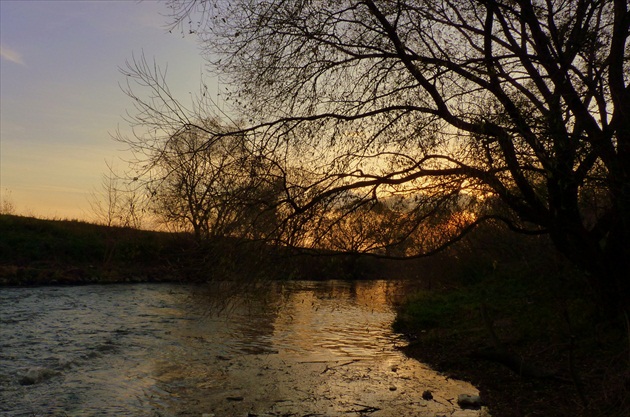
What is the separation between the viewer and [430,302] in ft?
65.0

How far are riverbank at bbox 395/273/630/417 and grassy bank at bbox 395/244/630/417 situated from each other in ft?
0.05

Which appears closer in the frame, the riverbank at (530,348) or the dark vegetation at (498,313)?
the riverbank at (530,348)

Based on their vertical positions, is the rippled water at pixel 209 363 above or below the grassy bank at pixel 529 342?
below

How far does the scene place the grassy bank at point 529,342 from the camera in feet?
26.2

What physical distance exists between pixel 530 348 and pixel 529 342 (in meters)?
0.44

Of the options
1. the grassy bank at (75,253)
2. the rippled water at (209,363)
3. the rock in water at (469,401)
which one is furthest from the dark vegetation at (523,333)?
the grassy bank at (75,253)

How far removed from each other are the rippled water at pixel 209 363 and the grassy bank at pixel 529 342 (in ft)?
2.45

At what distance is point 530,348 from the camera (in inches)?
454

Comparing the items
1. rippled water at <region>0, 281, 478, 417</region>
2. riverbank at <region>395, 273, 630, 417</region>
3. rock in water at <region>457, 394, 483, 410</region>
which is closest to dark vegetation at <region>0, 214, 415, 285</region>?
rippled water at <region>0, 281, 478, 417</region>

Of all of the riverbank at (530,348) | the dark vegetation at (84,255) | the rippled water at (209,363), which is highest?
the dark vegetation at (84,255)

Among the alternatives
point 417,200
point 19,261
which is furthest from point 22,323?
point 19,261

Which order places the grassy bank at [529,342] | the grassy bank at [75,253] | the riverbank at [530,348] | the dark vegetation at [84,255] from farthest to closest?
the grassy bank at [75,253]
the dark vegetation at [84,255]
the grassy bank at [529,342]
the riverbank at [530,348]

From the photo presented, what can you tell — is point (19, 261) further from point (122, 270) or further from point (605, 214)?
point (605, 214)

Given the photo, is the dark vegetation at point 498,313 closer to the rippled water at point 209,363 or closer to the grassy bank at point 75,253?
the grassy bank at point 75,253
